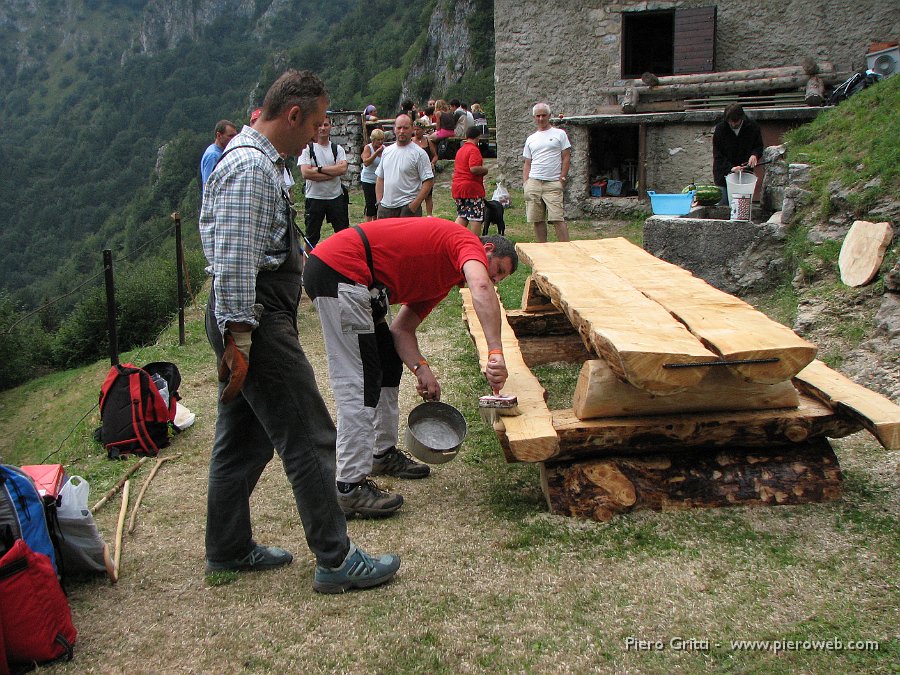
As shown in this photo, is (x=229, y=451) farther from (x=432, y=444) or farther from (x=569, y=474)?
(x=569, y=474)

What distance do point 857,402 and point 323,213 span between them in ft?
19.6

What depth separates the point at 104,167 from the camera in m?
78.6

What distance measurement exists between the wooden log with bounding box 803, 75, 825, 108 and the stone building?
0.21 meters

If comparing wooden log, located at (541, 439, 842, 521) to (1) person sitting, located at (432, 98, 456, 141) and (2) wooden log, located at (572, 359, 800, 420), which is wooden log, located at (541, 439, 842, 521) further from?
(1) person sitting, located at (432, 98, 456, 141)

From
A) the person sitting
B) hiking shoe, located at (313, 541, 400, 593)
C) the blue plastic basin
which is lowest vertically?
hiking shoe, located at (313, 541, 400, 593)

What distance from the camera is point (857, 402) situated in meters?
3.51

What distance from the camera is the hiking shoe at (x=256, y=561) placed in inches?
128

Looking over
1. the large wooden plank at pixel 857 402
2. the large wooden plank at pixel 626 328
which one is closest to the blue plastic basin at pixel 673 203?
the large wooden plank at pixel 626 328

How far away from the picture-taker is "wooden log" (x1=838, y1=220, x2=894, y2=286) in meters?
5.80

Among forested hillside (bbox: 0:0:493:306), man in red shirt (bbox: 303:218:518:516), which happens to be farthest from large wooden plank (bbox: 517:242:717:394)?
forested hillside (bbox: 0:0:493:306)

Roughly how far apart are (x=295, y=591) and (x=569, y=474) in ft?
4.26

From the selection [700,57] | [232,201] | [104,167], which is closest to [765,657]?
[232,201]

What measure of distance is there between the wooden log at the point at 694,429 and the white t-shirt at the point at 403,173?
5142 mm

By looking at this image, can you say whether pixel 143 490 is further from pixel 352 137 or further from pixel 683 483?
pixel 352 137
